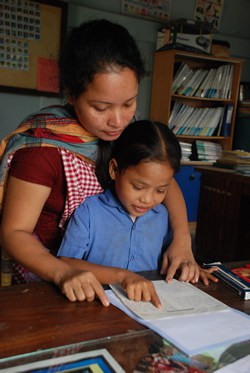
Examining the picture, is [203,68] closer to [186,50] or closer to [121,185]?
[186,50]

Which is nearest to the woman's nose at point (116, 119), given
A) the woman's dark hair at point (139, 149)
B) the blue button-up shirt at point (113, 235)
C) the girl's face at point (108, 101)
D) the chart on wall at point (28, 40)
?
the girl's face at point (108, 101)

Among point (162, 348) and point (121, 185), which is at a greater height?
point (121, 185)

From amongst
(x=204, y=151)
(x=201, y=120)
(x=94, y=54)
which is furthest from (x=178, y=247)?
(x=201, y=120)

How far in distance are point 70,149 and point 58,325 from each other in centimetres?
48

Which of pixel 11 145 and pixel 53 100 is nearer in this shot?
pixel 11 145

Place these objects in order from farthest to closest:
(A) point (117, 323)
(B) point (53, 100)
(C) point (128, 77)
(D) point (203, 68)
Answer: (D) point (203, 68) → (B) point (53, 100) → (C) point (128, 77) → (A) point (117, 323)

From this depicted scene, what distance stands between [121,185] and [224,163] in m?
2.10

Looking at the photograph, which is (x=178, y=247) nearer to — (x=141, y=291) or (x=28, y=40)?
(x=141, y=291)

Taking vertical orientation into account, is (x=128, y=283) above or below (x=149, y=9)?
below

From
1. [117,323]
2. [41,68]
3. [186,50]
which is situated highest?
[186,50]

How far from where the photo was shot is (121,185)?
3.42 ft

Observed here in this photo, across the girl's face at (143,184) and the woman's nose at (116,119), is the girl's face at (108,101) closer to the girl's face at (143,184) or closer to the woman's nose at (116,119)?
the woman's nose at (116,119)

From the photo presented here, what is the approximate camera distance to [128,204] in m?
1.04

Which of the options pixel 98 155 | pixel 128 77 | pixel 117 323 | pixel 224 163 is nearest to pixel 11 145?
pixel 98 155
